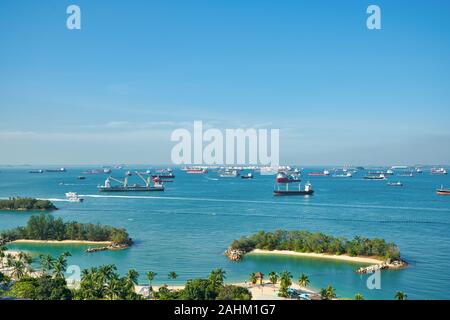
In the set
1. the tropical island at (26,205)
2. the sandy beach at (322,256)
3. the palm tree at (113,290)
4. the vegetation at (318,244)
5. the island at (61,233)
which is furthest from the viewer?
the tropical island at (26,205)

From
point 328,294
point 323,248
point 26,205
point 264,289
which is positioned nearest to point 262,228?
point 323,248

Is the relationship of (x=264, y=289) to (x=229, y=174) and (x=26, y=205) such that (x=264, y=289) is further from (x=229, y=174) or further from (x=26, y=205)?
(x=229, y=174)

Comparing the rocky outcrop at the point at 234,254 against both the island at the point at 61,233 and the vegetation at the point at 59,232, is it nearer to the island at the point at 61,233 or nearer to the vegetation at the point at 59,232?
the island at the point at 61,233

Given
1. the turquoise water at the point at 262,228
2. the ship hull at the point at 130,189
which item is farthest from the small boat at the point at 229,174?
the turquoise water at the point at 262,228

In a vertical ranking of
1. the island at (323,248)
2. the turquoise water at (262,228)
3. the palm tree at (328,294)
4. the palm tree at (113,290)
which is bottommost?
the turquoise water at (262,228)

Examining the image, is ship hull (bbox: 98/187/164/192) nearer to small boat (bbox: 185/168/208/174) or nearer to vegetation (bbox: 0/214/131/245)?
vegetation (bbox: 0/214/131/245)
